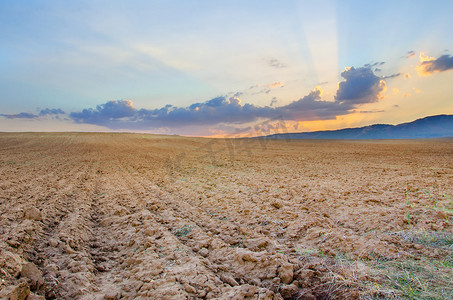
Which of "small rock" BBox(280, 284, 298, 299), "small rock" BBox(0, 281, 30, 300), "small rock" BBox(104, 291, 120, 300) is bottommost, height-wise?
"small rock" BBox(104, 291, 120, 300)

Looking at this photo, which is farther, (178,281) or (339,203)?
(339,203)

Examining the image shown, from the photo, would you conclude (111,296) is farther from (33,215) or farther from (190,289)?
(33,215)

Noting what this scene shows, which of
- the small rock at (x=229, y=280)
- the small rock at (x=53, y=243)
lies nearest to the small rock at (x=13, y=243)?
the small rock at (x=53, y=243)

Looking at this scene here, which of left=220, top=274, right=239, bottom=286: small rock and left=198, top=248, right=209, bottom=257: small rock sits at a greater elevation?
left=220, top=274, right=239, bottom=286: small rock

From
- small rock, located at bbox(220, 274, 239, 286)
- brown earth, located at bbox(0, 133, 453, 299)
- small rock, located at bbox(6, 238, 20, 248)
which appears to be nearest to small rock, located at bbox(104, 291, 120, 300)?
brown earth, located at bbox(0, 133, 453, 299)

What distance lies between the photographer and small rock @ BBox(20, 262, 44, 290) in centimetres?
246

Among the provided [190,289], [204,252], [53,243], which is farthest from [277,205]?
[53,243]

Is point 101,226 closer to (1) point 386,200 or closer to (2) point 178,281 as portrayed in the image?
(2) point 178,281

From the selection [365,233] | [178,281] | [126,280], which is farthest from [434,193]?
[126,280]

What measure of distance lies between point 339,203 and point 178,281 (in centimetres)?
450

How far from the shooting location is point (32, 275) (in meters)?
2.56

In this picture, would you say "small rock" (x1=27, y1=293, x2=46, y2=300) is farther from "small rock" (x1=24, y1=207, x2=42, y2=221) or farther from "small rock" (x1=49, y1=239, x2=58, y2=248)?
"small rock" (x1=24, y1=207, x2=42, y2=221)

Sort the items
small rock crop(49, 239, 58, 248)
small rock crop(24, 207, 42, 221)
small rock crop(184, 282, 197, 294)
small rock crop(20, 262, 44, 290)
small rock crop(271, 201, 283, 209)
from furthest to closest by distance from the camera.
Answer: small rock crop(271, 201, 283, 209)
small rock crop(24, 207, 42, 221)
small rock crop(49, 239, 58, 248)
small rock crop(20, 262, 44, 290)
small rock crop(184, 282, 197, 294)

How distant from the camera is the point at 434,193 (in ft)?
20.4
